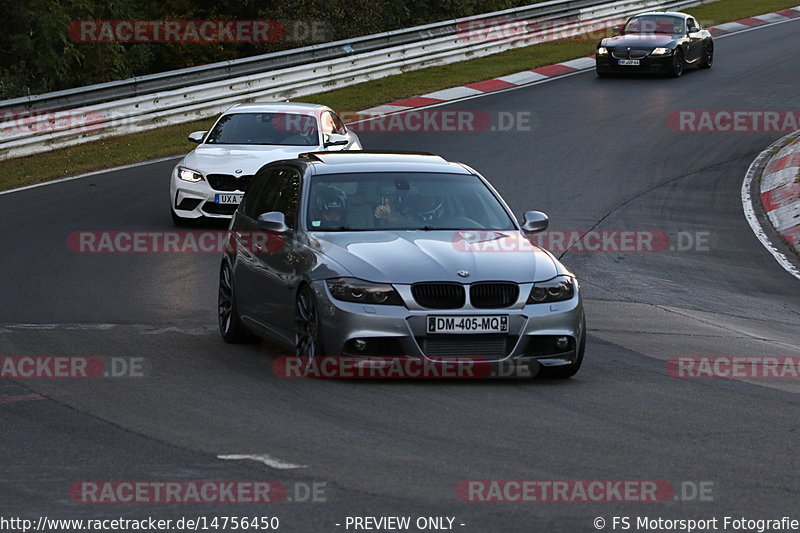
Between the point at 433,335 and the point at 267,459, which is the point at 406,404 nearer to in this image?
the point at 433,335

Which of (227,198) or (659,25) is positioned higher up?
(227,198)

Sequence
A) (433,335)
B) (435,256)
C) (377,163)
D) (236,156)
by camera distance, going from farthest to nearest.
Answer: (236,156)
(377,163)
(435,256)
(433,335)

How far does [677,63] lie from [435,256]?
81.4 ft

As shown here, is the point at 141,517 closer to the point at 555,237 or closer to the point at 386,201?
the point at 386,201

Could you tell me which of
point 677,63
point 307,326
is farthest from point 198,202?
point 677,63

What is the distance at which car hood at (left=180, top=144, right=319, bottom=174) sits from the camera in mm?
17781

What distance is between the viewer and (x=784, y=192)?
19.7 meters

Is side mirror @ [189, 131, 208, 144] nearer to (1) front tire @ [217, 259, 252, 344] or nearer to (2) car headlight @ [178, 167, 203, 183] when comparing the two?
(2) car headlight @ [178, 167, 203, 183]

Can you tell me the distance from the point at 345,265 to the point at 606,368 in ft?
6.70

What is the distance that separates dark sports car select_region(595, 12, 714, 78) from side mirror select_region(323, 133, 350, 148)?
14.8 metres

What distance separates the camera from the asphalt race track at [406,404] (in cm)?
630

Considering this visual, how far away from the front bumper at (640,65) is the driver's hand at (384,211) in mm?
23180

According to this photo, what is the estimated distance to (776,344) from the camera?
1145 centimetres

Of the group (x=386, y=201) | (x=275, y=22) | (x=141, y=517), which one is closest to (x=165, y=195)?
(x=386, y=201)
